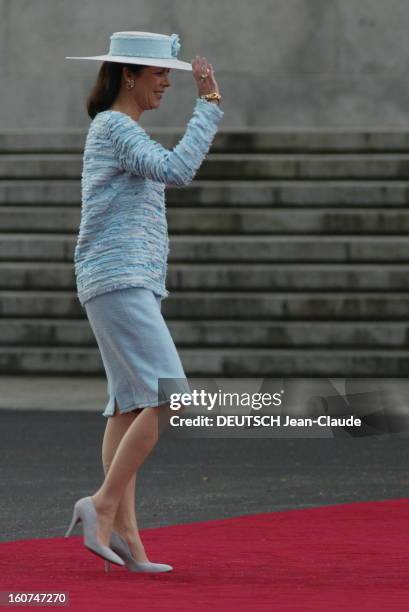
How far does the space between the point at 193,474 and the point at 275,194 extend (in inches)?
282

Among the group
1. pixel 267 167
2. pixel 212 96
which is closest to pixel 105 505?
pixel 212 96

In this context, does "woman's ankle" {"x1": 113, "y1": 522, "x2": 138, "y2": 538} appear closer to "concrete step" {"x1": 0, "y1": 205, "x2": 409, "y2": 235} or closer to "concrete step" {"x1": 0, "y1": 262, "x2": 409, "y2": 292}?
"concrete step" {"x1": 0, "y1": 262, "x2": 409, "y2": 292}

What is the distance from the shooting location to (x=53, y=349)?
1530 centimetres

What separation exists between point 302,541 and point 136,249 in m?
1.54

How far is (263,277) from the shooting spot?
1550 cm

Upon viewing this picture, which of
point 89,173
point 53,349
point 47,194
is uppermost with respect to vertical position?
point 89,173

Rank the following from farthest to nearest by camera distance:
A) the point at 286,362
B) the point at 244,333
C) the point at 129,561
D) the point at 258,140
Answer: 1. the point at 258,140
2. the point at 244,333
3. the point at 286,362
4. the point at 129,561

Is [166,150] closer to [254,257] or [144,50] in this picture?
[144,50]

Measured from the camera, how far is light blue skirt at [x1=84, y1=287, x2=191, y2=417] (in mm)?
5770

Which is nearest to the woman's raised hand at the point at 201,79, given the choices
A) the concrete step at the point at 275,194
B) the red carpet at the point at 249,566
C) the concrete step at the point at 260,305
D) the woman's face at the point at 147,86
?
the woman's face at the point at 147,86

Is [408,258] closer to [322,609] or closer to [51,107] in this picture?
[51,107]

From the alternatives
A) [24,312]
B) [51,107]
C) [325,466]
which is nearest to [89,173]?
[325,466]

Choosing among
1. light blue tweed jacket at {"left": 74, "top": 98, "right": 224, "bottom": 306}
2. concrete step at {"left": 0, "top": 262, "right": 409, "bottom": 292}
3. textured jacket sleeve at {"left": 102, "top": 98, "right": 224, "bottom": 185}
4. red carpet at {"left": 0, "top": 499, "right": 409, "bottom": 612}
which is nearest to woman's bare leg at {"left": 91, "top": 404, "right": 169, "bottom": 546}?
red carpet at {"left": 0, "top": 499, "right": 409, "bottom": 612}

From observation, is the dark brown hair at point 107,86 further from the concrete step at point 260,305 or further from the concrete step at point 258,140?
the concrete step at point 258,140
